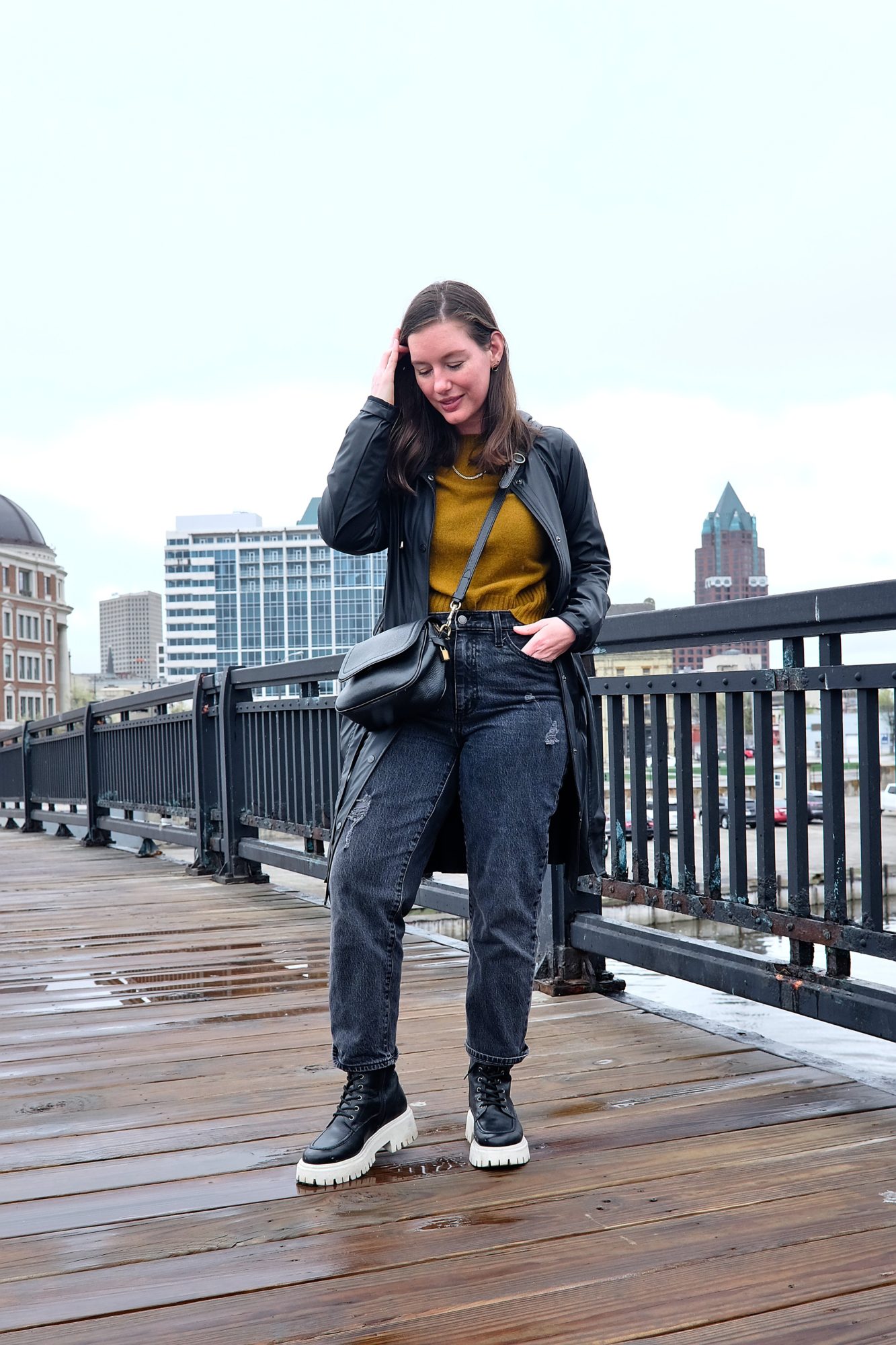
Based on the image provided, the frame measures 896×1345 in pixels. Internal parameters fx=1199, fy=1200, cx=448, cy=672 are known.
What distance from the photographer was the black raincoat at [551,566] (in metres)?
2.25

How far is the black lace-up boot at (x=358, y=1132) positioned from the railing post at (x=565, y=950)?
1298 mm

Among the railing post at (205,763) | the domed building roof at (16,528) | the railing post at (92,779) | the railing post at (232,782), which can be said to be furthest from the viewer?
the domed building roof at (16,528)

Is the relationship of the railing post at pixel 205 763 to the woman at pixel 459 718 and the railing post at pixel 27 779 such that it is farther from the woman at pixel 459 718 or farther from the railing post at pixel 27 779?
the railing post at pixel 27 779

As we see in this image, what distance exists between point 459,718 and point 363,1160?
0.82 meters

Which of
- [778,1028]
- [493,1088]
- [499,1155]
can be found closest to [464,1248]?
[499,1155]

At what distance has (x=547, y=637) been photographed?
2.25m

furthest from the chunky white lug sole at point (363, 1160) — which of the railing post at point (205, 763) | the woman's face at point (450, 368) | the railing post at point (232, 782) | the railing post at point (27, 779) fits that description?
the railing post at point (27, 779)

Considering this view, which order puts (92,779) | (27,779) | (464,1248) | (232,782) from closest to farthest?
(464,1248), (232,782), (92,779), (27,779)

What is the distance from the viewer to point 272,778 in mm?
5711

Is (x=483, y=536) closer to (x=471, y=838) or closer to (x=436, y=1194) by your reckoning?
(x=471, y=838)

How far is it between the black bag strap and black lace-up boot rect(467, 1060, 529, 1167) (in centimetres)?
87

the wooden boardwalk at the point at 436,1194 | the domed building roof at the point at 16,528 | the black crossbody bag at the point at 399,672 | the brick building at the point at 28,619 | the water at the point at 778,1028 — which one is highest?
the domed building roof at the point at 16,528

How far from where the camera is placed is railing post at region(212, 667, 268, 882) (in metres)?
6.19

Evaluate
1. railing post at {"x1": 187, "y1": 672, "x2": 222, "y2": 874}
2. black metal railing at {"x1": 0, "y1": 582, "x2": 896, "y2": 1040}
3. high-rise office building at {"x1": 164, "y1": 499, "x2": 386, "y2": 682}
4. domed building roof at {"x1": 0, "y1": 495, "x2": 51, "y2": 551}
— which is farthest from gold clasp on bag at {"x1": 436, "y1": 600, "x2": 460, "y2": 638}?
high-rise office building at {"x1": 164, "y1": 499, "x2": 386, "y2": 682}
